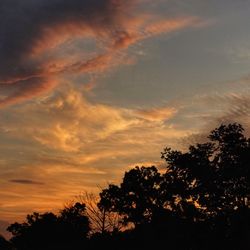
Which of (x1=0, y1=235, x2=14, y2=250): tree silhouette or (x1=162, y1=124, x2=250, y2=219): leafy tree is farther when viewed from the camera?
(x1=0, y1=235, x2=14, y2=250): tree silhouette

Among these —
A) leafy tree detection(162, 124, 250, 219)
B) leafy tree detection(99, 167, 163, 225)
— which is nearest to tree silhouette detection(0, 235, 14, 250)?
leafy tree detection(99, 167, 163, 225)

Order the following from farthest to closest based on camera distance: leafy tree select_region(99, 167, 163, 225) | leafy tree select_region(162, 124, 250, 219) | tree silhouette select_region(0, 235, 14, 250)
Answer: tree silhouette select_region(0, 235, 14, 250) → leafy tree select_region(99, 167, 163, 225) → leafy tree select_region(162, 124, 250, 219)

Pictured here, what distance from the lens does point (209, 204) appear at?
4934cm

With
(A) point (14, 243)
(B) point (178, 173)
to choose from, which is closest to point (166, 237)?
(B) point (178, 173)

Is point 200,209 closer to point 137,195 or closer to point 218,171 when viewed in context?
point 218,171

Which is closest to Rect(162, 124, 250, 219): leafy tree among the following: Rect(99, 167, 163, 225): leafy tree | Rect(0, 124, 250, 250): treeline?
Rect(0, 124, 250, 250): treeline

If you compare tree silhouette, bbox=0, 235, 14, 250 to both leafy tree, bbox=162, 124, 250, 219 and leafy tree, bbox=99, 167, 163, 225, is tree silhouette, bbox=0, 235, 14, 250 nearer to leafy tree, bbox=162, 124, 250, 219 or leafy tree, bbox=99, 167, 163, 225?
leafy tree, bbox=99, 167, 163, 225

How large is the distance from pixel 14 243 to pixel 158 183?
209 ft

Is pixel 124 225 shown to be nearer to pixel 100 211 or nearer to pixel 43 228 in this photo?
pixel 100 211

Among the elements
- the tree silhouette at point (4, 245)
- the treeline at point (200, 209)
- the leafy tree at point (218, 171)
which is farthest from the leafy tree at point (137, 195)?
the tree silhouette at point (4, 245)

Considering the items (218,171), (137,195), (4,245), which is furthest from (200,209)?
(4,245)

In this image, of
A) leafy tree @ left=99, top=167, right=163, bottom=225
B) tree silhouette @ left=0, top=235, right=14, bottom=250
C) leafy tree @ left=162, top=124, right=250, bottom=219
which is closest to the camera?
leafy tree @ left=162, top=124, right=250, bottom=219

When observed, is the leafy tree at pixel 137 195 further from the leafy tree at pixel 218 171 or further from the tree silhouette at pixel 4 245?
the tree silhouette at pixel 4 245

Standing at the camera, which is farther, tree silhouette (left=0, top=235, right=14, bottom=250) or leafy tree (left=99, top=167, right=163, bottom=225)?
tree silhouette (left=0, top=235, right=14, bottom=250)
